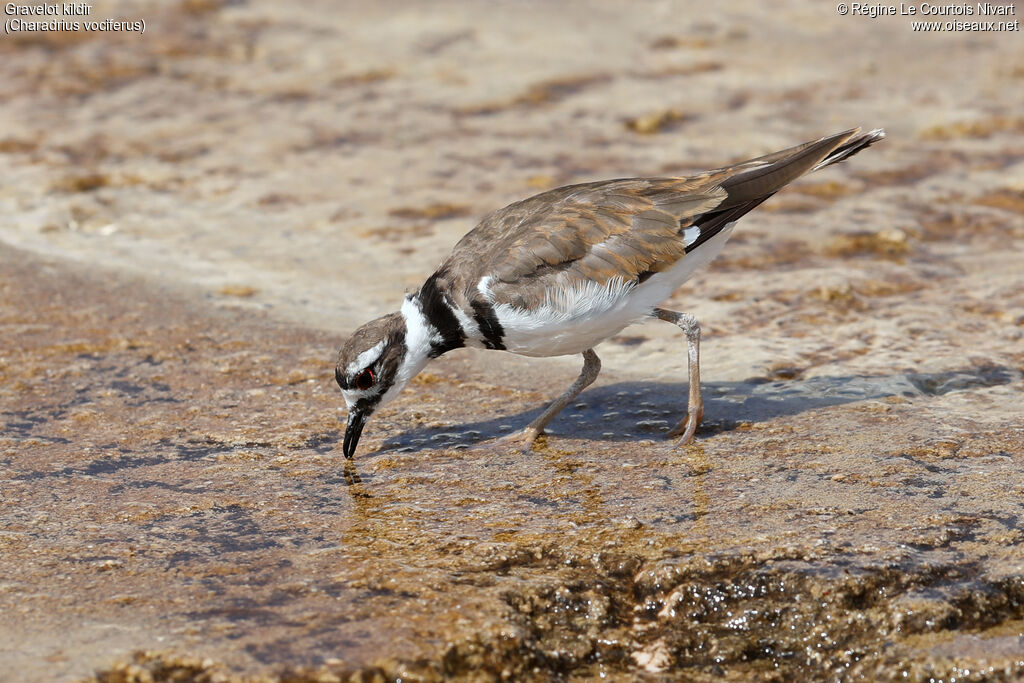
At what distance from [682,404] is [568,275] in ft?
3.54

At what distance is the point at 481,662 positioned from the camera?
407 cm

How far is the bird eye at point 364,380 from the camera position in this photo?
19.1ft

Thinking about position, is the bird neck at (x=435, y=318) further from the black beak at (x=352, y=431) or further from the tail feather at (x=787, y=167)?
the tail feather at (x=787, y=167)

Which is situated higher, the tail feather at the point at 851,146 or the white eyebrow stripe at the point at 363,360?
the tail feather at the point at 851,146

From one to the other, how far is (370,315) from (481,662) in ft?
12.9

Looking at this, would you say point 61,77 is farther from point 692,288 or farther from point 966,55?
point 966,55

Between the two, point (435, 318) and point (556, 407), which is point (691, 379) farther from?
point (435, 318)

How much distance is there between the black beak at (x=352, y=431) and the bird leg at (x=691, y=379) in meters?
1.55

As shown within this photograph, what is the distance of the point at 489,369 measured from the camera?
6977 millimetres

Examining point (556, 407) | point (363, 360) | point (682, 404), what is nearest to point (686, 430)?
point (682, 404)

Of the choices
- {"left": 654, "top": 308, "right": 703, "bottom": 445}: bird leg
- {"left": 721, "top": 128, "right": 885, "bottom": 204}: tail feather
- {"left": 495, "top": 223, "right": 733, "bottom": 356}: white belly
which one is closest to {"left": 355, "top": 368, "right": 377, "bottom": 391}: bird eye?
{"left": 495, "top": 223, "right": 733, "bottom": 356}: white belly

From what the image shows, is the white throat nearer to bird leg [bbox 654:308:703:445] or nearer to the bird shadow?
the bird shadow

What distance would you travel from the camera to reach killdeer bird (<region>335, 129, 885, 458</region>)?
19.0 ft

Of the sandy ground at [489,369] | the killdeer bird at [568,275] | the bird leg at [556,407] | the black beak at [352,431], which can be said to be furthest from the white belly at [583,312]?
the black beak at [352,431]
